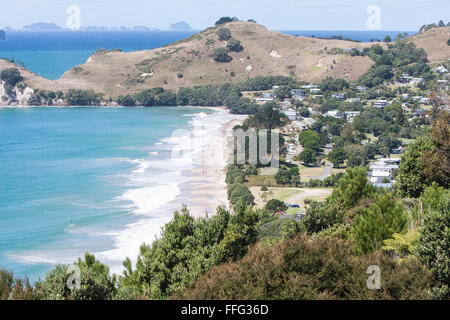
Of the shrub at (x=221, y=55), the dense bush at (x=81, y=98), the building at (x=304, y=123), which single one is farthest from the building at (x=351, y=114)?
the dense bush at (x=81, y=98)

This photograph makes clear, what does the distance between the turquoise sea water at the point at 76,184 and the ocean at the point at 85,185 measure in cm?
7

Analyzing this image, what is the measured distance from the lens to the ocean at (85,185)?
114ft

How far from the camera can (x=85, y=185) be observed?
49.8 meters

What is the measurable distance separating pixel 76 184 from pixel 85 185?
1.19 metres

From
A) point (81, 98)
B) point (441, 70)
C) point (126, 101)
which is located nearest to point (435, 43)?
point (441, 70)

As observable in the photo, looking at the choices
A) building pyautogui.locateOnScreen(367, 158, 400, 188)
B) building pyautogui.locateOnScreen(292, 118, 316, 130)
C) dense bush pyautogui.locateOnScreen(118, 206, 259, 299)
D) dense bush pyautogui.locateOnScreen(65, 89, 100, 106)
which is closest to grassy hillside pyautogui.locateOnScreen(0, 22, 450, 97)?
dense bush pyautogui.locateOnScreen(65, 89, 100, 106)

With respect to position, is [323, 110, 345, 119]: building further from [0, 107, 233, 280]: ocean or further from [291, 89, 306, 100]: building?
[0, 107, 233, 280]: ocean

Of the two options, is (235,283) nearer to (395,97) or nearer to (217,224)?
(217,224)

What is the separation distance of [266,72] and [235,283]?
113 meters

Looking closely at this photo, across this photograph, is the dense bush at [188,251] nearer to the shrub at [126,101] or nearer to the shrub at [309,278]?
the shrub at [309,278]

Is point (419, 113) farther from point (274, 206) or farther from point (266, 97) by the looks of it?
point (274, 206)

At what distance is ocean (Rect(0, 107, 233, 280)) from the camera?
34.6 meters

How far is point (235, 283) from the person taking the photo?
445 inches

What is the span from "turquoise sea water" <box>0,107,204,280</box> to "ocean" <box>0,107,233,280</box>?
69mm
